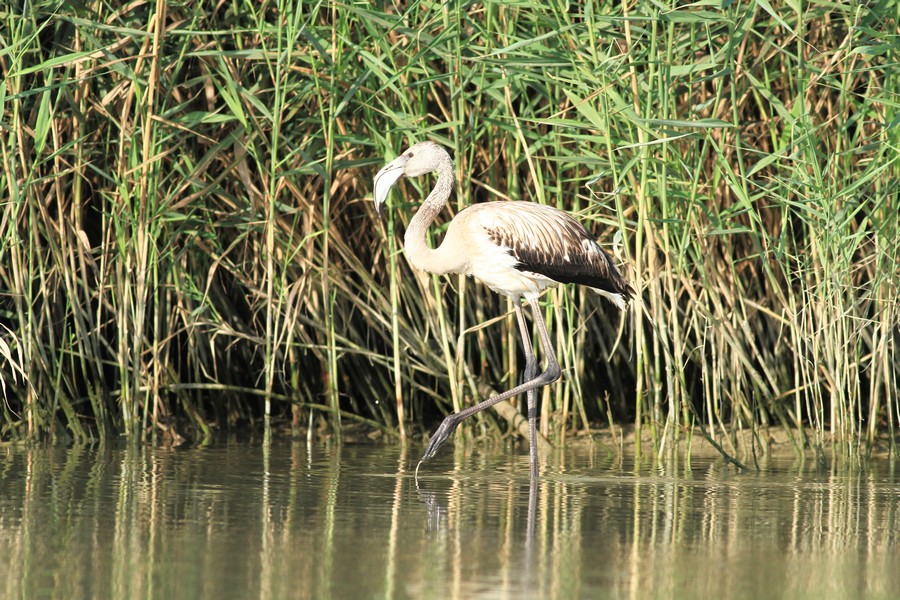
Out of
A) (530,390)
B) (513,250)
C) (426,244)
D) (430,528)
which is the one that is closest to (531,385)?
(530,390)

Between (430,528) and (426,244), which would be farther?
(426,244)

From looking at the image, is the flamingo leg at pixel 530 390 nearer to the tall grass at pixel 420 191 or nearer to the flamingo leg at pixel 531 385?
the flamingo leg at pixel 531 385

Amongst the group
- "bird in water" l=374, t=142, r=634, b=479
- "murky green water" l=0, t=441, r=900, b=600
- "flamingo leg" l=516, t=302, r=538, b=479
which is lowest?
"murky green water" l=0, t=441, r=900, b=600

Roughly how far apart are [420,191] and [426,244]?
611mm

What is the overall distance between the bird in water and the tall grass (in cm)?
24

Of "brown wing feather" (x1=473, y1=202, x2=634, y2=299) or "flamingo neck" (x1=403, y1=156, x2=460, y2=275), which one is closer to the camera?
"brown wing feather" (x1=473, y1=202, x2=634, y2=299)

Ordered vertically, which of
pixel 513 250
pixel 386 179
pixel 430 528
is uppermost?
pixel 386 179

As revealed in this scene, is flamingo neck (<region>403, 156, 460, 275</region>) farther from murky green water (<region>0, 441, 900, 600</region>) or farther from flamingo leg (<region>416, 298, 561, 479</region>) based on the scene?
murky green water (<region>0, 441, 900, 600</region>)

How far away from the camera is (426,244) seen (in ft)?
22.0

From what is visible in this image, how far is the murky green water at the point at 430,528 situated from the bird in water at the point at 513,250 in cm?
84

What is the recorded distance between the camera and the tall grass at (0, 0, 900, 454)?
657 cm

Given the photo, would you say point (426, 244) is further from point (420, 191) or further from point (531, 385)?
point (531, 385)

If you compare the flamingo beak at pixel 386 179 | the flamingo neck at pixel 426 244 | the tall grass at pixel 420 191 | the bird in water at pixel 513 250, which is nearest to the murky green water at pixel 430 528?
the tall grass at pixel 420 191

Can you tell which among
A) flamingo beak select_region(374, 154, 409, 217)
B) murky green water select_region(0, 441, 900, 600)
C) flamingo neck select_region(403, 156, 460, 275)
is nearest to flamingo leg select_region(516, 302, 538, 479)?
murky green water select_region(0, 441, 900, 600)
